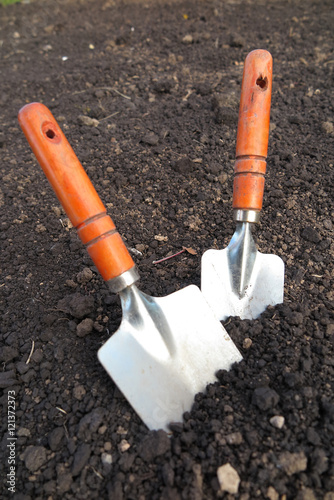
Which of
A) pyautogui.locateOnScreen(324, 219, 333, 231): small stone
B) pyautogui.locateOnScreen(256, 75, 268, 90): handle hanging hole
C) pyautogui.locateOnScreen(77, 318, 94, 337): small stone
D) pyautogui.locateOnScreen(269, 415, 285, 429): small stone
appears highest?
pyautogui.locateOnScreen(256, 75, 268, 90): handle hanging hole

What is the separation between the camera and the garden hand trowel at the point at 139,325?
143 cm

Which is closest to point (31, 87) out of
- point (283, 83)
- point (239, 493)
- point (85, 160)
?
point (85, 160)

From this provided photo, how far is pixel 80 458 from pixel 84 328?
1.66 ft

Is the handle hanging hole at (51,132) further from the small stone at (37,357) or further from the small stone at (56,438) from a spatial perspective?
the small stone at (56,438)

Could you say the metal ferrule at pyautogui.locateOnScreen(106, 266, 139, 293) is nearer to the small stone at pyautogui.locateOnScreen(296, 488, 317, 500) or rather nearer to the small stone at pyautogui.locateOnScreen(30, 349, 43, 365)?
the small stone at pyautogui.locateOnScreen(30, 349, 43, 365)

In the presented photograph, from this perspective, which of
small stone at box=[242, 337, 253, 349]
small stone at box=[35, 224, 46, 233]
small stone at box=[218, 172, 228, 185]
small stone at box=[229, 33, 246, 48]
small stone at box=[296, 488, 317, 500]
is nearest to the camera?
small stone at box=[296, 488, 317, 500]

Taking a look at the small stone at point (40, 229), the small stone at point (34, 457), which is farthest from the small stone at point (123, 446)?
the small stone at point (40, 229)

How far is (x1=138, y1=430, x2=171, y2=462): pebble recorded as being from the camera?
130cm

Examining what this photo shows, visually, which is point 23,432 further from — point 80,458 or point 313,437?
point 313,437

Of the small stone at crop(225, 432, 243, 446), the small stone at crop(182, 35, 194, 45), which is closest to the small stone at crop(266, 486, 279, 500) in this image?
the small stone at crop(225, 432, 243, 446)

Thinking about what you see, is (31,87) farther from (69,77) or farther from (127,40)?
(127,40)

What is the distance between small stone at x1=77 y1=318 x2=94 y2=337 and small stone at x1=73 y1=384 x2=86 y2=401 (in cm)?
23

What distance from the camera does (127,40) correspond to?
154 inches

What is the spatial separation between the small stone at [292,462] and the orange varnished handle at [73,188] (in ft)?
2.82
